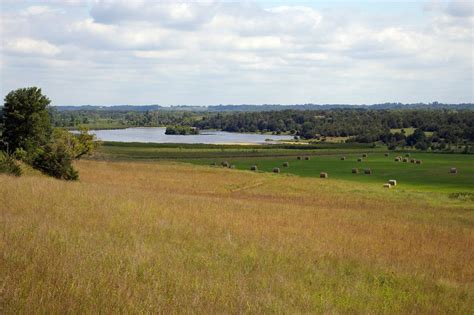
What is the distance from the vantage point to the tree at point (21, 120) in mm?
51000

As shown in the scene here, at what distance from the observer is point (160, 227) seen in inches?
624

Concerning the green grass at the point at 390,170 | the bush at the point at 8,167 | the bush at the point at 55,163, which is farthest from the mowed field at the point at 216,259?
the green grass at the point at 390,170

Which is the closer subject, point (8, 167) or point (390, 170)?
point (8, 167)

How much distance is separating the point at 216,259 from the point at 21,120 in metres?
43.2

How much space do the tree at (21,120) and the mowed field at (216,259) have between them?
101 ft

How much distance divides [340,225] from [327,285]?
1254 cm

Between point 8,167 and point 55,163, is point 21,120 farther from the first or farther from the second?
A: point 8,167

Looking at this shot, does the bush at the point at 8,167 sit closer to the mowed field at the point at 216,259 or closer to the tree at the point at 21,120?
the mowed field at the point at 216,259

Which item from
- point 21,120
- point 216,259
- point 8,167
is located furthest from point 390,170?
point 216,259

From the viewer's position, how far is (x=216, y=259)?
12586mm

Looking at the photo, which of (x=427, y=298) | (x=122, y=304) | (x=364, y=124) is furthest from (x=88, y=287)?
(x=364, y=124)

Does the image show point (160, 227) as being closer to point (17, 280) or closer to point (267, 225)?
point (267, 225)

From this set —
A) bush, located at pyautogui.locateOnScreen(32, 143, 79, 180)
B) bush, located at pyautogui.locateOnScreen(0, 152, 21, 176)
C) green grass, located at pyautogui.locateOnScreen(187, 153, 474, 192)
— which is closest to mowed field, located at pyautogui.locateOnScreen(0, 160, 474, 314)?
bush, located at pyautogui.locateOnScreen(0, 152, 21, 176)

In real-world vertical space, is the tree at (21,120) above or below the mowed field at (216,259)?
above
